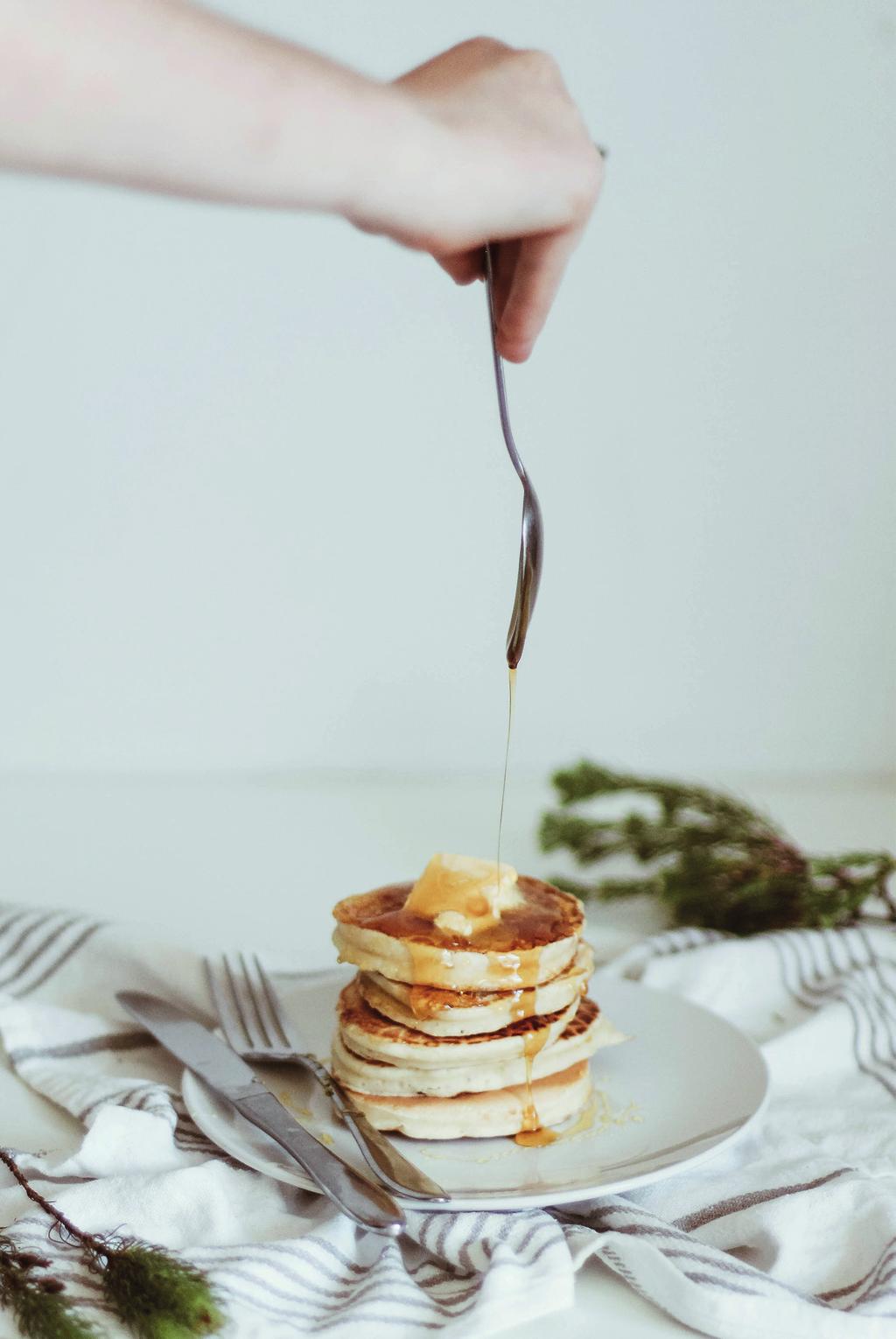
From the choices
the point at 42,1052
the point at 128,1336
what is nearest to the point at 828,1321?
the point at 128,1336

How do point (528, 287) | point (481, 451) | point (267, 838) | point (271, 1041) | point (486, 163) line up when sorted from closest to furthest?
1. point (486, 163)
2. point (528, 287)
3. point (271, 1041)
4. point (267, 838)
5. point (481, 451)

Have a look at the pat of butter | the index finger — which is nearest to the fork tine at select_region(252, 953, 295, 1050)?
the pat of butter

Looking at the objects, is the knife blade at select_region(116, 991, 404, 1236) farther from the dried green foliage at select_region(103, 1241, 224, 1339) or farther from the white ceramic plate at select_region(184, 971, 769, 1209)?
the dried green foliage at select_region(103, 1241, 224, 1339)

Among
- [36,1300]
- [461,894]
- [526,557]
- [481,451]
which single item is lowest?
[36,1300]

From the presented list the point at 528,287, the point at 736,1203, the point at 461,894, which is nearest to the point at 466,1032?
the point at 461,894

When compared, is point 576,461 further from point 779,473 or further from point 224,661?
point 224,661

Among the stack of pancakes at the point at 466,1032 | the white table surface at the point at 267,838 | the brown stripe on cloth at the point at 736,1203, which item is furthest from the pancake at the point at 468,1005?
the white table surface at the point at 267,838

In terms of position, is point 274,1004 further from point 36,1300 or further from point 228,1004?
point 36,1300
